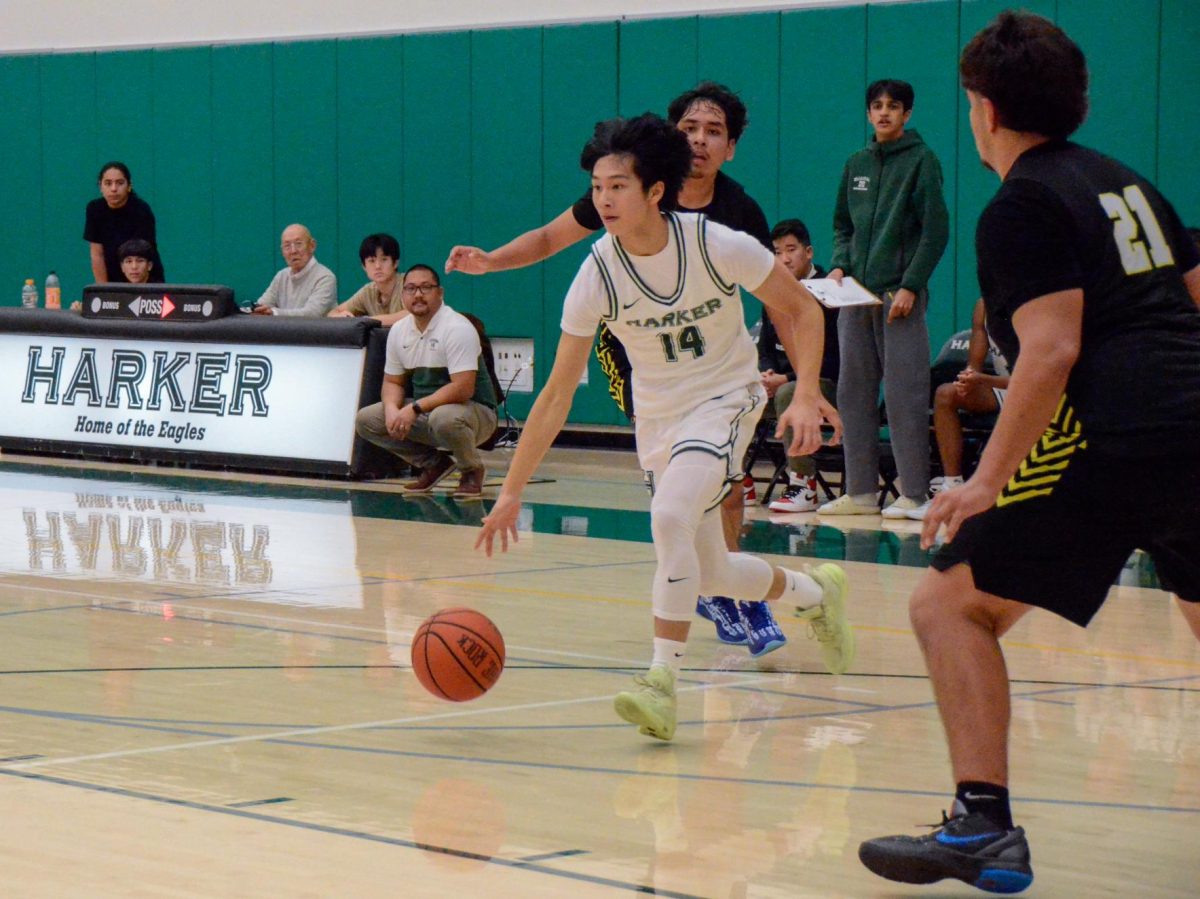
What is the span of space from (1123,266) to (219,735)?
103 inches

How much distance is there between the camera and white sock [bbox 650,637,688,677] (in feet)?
16.1

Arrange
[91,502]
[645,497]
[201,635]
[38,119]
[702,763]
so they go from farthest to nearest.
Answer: [38,119] → [645,497] → [91,502] → [201,635] → [702,763]

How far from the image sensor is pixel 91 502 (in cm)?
1069

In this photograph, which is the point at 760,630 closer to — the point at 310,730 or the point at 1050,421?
the point at 310,730

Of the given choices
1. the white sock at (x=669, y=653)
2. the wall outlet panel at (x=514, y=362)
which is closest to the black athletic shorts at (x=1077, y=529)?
the white sock at (x=669, y=653)

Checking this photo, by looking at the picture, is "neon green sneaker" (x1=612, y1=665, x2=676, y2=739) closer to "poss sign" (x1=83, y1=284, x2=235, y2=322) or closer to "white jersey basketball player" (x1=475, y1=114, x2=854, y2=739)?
"white jersey basketball player" (x1=475, y1=114, x2=854, y2=739)

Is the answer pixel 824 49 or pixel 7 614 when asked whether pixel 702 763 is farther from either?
pixel 824 49

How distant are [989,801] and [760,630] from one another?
107 inches

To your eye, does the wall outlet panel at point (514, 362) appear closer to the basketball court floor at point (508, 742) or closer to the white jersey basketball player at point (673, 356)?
the basketball court floor at point (508, 742)

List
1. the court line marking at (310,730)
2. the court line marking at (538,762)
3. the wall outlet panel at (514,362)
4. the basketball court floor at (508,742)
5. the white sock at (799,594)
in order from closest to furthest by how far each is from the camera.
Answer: the basketball court floor at (508,742)
the court line marking at (538,762)
the court line marking at (310,730)
the white sock at (799,594)
the wall outlet panel at (514,362)

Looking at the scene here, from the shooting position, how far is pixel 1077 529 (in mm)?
3434

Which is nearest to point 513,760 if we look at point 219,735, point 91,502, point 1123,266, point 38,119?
point 219,735

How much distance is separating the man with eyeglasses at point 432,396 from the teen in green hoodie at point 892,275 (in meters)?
Answer: 2.32

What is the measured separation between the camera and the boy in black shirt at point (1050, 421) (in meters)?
3.34
